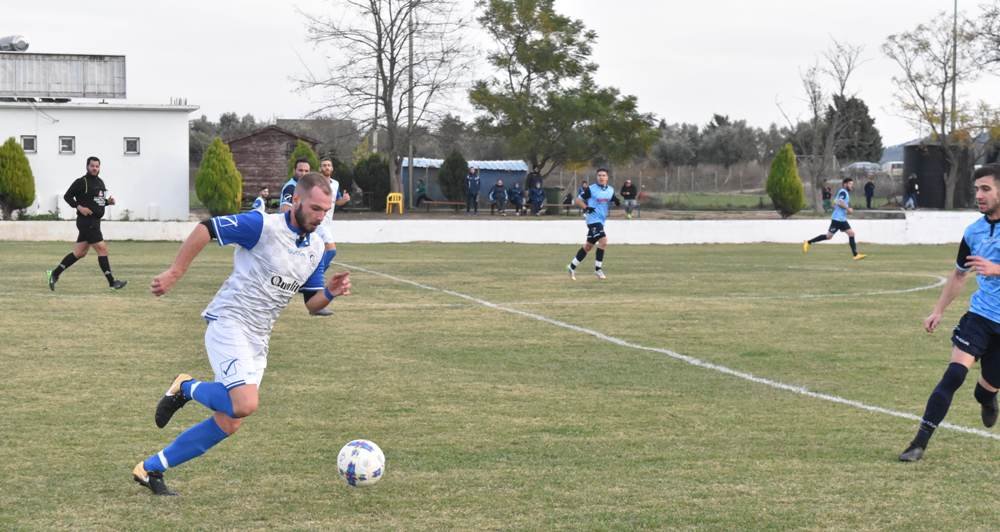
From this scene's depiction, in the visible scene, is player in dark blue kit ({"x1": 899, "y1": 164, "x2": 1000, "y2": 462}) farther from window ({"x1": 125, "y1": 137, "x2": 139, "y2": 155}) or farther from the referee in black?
window ({"x1": 125, "y1": 137, "x2": 139, "y2": 155})

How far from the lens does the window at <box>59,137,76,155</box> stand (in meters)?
51.6

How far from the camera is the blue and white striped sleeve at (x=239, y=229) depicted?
696cm

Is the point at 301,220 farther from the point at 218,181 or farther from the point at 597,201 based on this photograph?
the point at 218,181

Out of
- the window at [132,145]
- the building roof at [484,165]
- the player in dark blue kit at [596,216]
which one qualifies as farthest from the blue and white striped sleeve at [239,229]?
the building roof at [484,165]

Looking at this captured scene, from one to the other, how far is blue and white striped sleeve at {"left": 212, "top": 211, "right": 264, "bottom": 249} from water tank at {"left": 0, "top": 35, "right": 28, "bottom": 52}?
5210cm

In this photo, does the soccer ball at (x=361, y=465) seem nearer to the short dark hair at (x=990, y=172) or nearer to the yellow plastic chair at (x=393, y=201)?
the short dark hair at (x=990, y=172)

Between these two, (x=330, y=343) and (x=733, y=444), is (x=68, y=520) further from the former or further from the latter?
(x=330, y=343)

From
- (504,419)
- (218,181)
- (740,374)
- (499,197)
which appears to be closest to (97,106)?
(218,181)

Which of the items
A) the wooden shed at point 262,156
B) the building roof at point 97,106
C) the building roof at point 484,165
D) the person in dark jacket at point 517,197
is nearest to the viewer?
the building roof at point 97,106

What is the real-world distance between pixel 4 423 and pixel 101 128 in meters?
45.5

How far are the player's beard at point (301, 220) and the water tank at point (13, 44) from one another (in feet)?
171

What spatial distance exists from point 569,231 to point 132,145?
22.3 m

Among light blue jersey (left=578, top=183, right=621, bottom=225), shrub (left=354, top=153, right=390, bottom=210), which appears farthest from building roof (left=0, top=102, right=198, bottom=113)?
light blue jersey (left=578, top=183, right=621, bottom=225)

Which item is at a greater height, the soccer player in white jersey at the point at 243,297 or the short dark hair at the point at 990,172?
the short dark hair at the point at 990,172
